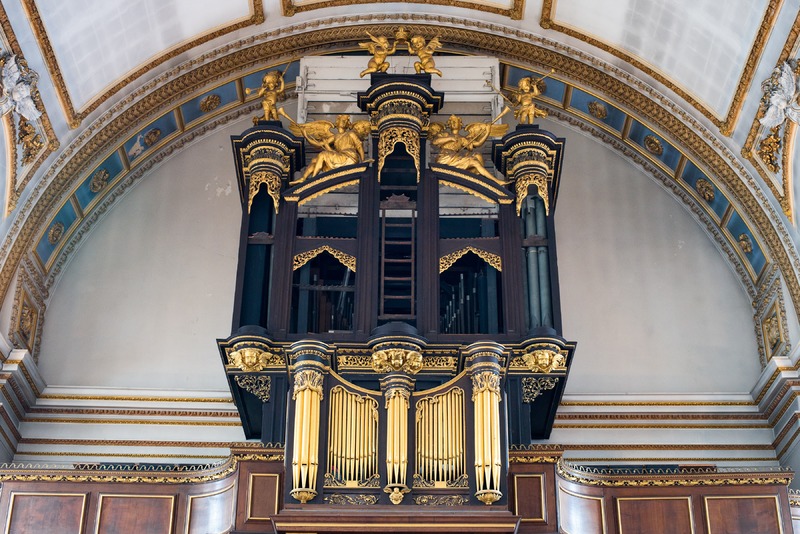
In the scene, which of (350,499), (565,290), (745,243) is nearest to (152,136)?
(565,290)

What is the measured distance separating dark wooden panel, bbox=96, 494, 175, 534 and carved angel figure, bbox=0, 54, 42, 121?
4.71 metres

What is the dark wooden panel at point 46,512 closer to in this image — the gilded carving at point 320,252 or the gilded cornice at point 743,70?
the gilded carving at point 320,252

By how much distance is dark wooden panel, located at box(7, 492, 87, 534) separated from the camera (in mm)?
13945

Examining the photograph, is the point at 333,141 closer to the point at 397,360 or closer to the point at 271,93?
the point at 271,93

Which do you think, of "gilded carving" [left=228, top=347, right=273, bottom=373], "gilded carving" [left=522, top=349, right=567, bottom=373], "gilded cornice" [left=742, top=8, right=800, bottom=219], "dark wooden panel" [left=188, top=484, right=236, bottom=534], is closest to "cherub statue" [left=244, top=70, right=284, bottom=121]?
"gilded carving" [left=228, top=347, right=273, bottom=373]

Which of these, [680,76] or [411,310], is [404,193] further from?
[680,76]

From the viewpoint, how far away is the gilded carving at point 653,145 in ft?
61.6

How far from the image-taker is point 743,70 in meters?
16.6

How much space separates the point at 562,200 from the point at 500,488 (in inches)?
254

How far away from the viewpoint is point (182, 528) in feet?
45.7

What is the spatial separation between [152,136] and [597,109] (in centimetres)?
615

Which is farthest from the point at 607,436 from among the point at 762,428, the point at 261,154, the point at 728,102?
the point at 261,154

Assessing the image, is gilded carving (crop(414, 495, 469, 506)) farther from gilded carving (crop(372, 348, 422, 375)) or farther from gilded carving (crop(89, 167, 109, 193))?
gilded carving (crop(89, 167, 109, 193))

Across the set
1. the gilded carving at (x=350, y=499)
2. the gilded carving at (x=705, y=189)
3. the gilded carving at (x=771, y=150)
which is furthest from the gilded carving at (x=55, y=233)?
the gilded carving at (x=771, y=150)
